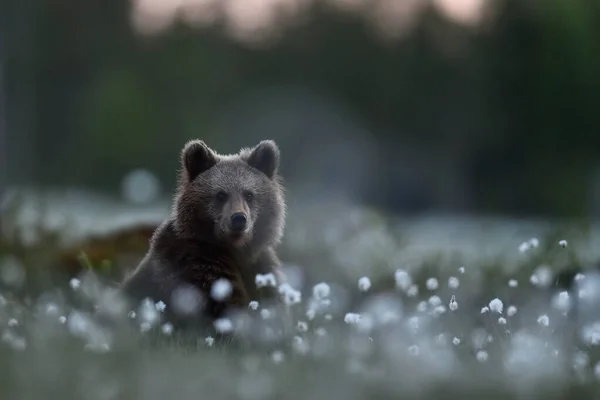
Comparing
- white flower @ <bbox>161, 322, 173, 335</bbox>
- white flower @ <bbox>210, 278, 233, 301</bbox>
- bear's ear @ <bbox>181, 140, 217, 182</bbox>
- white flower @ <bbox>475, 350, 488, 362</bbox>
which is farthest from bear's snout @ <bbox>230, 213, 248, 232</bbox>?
white flower @ <bbox>475, 350, 488, 362</bbox>

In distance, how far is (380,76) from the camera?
1952 centimetres

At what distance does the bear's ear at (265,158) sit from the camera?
6.15 metres

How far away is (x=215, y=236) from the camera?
5.83 metres

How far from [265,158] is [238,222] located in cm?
66

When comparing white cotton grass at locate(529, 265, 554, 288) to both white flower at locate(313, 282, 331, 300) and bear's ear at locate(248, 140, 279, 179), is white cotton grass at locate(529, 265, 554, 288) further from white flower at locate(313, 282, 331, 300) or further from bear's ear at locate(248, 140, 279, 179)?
bear's ear at locate(248, 140, 279, 179)

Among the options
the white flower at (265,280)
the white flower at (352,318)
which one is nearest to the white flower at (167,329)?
the white flower at (265,280)

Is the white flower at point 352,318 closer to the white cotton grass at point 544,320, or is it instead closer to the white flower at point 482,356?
the white flower at point 482,356

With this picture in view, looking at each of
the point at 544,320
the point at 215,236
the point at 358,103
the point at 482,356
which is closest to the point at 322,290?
the point at 215,236

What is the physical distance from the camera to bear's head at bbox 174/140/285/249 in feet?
19.0

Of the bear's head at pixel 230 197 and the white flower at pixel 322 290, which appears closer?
the white flower at pixel 322 290

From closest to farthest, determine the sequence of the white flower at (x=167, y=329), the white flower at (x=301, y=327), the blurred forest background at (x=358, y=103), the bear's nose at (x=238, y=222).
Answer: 1. the white flower at (x=167, y=329)
2. the white flower at (x=301, y=327)
3. the bear's nose at (x=238, y=222)
4. the blurred forest background at (x=358, y=103)

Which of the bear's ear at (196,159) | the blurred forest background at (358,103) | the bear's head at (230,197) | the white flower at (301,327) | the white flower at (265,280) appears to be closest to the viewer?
the white flower at (265,280)

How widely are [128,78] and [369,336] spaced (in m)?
15.1

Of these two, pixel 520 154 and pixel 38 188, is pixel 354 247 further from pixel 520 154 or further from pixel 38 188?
pixel 520 154
